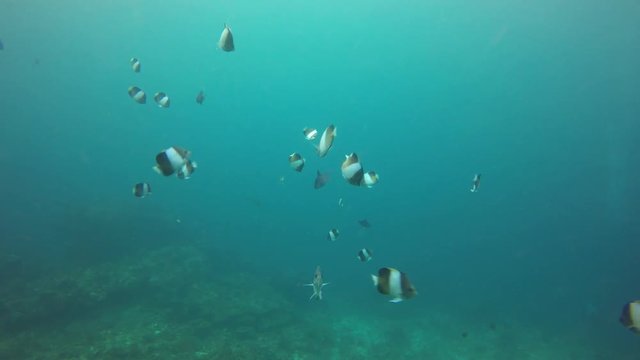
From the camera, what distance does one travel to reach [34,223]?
2555 cm

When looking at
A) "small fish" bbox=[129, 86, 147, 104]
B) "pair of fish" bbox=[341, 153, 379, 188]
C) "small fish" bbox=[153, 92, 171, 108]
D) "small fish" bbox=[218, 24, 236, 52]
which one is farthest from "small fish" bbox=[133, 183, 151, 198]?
"pair of fish" bbox=[341, 153, 379, 188]

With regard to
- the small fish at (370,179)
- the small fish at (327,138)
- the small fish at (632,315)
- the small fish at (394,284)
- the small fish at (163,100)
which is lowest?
the small fish at (632,315)

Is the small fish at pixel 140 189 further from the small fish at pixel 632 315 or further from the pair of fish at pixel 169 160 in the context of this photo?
the small fish at pixel 632 315

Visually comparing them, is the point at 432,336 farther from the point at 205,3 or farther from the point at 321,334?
the point at 205,3

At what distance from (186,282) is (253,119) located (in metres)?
143

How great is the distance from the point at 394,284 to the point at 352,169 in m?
1.72

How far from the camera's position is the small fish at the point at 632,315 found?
4.26 meters


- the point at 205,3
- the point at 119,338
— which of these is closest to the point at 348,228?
the point at 119,338

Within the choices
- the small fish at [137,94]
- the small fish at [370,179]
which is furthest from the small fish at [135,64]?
the small fish at [370,179]

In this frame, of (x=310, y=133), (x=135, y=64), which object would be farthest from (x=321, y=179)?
(x=135, y=64)

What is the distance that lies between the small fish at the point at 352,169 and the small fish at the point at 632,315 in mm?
3276

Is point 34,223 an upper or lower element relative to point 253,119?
lower

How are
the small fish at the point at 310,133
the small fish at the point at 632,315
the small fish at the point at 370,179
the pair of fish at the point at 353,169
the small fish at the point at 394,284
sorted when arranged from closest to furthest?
1. the small fish at the point at 394,284
2. the small fish at the point at 632,315
3. the pair of fish at the point at 353,169
4. the small fish at the point at 370,179
5. the small fish at the point at 310,133

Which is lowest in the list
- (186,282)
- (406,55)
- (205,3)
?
(186,282)
